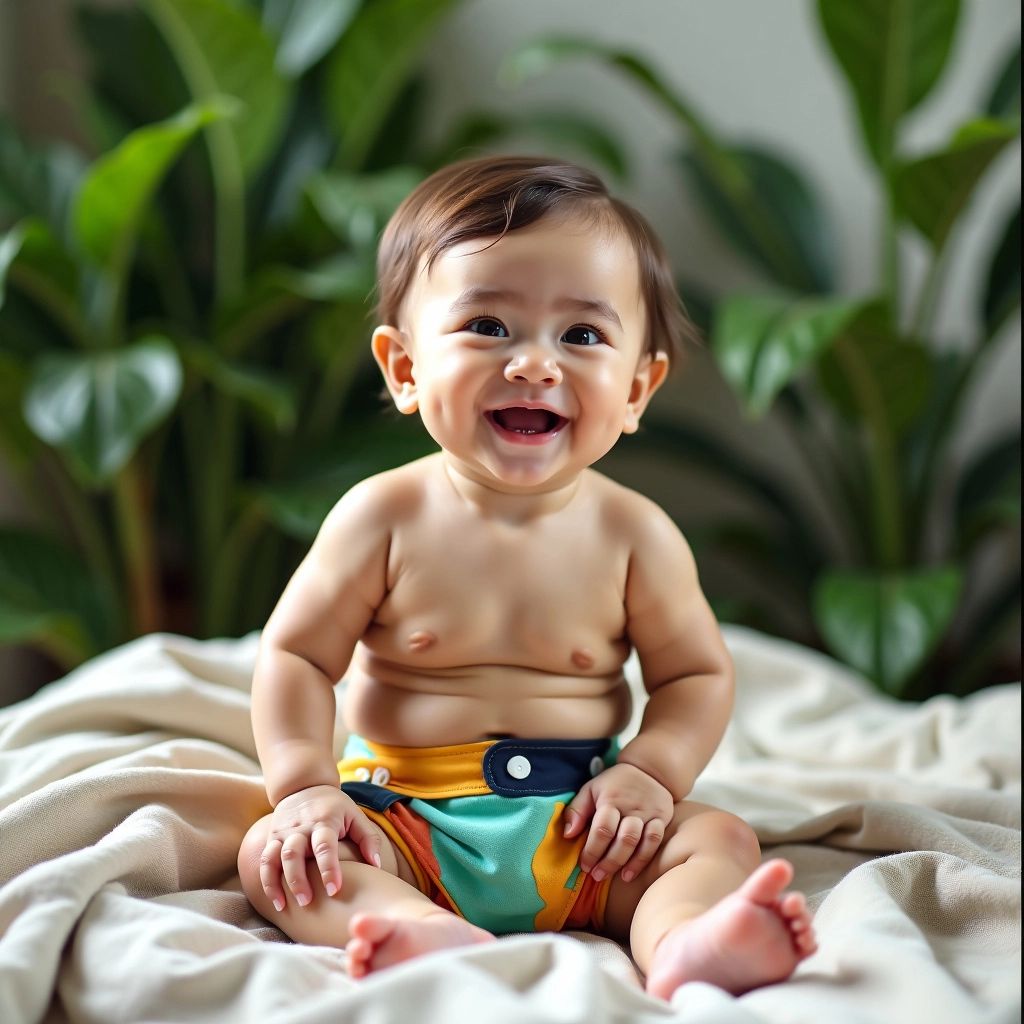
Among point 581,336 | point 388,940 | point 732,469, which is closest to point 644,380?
point 581,336

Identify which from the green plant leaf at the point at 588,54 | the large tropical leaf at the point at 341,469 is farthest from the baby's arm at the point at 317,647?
the green plant leaf at the point at 588,54

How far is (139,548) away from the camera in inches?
67.2

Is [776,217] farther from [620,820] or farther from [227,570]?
[620,820]

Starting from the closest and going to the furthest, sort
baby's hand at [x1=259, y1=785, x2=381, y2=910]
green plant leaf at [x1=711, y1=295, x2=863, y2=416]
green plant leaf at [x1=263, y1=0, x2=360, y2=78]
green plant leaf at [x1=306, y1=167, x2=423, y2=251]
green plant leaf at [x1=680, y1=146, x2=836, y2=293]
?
baby's hand at [x1=259, y1=785, x2=381, y2=910], green plant leaf at [x1=711, y1=295, x2=863, y2=416], green plant leaf at [x1=306, y1=167, x2=423, y2=251], green plant leaf at [x1=263, y1=0, x2=360, y2=78], green plant leaf at [x1=680, y1=146, x2=836, y2=293]

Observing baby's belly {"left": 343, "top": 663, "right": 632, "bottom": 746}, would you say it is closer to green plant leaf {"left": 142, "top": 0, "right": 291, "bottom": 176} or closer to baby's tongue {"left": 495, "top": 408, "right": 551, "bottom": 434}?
baby's tongue {"left": 495, "top": 408, "right": 551, "bottom": 434}

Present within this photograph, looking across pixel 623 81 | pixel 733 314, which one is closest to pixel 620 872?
pixel 733 314

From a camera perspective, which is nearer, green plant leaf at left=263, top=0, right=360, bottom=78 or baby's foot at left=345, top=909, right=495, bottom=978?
baby's foot at left=345, top=909, right=495, bottom=978

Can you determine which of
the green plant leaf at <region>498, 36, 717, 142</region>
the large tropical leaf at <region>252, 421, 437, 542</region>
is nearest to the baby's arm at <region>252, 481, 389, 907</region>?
the large tropical leaf at <region>252, 421, 437, 542</region>

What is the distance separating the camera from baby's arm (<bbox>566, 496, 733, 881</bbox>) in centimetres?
79

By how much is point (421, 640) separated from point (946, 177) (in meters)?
0.93

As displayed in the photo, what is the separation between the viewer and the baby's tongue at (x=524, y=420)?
0.78 m

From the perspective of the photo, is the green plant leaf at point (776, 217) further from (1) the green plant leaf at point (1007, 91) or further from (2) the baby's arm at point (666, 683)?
(2) the baby's arm at point (666, 683)

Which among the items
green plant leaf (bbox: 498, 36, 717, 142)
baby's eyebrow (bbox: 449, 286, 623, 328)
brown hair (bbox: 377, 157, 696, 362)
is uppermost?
green plant leaf (bbox: 498, 36, 717, 142)

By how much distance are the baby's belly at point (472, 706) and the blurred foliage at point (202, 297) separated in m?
0.59
